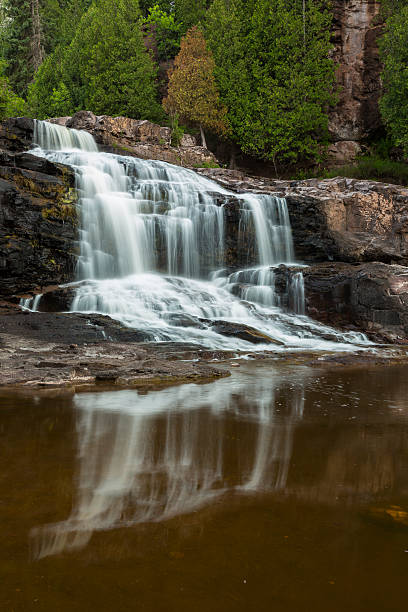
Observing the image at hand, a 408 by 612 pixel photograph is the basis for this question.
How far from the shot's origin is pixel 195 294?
37.7 ft

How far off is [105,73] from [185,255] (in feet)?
56.3

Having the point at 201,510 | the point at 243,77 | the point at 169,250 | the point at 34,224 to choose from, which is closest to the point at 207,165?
the point at 243,77

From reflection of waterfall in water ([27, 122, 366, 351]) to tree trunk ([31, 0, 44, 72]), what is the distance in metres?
22.4

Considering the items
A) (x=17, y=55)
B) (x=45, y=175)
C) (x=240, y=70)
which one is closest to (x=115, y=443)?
(x=45, y=175)

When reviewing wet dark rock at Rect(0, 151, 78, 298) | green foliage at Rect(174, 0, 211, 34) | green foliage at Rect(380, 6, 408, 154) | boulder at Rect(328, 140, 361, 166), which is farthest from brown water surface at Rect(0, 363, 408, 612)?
green foliage at Rect(174, 0, 211, 34)

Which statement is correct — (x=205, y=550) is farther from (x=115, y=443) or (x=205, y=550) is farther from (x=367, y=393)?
(x=367, y=393)

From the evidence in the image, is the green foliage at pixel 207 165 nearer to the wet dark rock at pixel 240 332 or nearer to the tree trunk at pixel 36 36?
the wet dark rock at pixel 240 332

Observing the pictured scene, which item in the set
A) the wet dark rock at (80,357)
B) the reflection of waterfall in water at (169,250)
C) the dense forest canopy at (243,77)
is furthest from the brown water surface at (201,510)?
the dense forest canopy at (243,77)

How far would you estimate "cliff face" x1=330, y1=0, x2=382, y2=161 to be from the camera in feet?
80.5

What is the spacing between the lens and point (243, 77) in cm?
2370

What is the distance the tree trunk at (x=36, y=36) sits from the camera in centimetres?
3359

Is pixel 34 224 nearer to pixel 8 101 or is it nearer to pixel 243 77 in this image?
pixel 8 101

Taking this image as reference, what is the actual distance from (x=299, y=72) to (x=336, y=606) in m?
26.3

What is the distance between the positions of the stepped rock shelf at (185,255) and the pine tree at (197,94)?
26.2 ft
